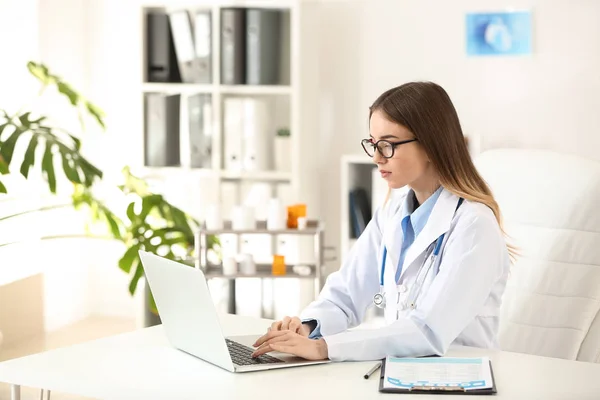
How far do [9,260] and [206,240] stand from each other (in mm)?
1077

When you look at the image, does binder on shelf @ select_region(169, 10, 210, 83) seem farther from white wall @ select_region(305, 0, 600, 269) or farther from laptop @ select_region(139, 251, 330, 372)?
laptop @ select_region(139, 251, 330, 372)

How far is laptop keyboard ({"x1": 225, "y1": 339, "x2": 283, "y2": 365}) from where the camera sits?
1766mm

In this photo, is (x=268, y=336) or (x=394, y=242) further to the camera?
(x=394, y=242)

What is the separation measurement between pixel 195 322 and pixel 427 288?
20.9 inches

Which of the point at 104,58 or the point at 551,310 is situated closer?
the point at 551,310

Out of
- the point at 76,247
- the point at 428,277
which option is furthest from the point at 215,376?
the point at 76,247

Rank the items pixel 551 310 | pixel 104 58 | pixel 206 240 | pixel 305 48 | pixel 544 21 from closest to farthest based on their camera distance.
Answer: pixel 551 310, pixel 206 240, pixel 544 21, pixel 305 48, pixel 104 58

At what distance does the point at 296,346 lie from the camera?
5.83 ft

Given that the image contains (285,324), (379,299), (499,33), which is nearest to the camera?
(285,324)

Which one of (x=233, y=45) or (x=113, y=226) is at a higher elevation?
(x=233, y=45)

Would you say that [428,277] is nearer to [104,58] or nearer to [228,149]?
[228,149]

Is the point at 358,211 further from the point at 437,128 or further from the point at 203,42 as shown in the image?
A: the point at 437,128

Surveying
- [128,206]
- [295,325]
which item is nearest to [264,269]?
[128,206]

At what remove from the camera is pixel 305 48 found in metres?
4.46
